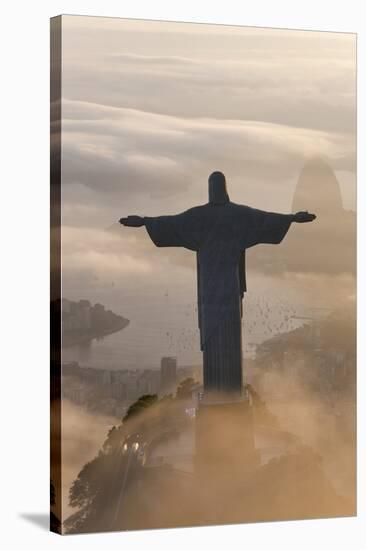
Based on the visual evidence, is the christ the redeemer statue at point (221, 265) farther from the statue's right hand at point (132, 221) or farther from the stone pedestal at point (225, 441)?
the statue's right hand at point (132, 221)

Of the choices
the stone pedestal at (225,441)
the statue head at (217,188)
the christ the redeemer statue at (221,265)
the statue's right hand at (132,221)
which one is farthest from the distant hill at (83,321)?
the statue head at (217,188)

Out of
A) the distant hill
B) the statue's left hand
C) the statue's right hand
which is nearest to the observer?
the distant hill

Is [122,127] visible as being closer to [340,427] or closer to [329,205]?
[329,205]

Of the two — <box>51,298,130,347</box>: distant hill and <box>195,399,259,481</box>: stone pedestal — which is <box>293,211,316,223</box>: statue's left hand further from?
<box>51,298,130,347</box>: distant hill

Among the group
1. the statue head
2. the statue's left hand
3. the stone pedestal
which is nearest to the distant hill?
the stone pedestal

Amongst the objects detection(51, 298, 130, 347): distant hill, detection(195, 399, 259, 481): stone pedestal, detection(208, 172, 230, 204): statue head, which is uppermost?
detection(208, 172, 230, 204): statue head

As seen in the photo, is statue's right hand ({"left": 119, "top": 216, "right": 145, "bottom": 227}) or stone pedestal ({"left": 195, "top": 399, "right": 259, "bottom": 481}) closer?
statue's right hand ({"left": 119, "top": 216, "right": 145, "bottom": 227})

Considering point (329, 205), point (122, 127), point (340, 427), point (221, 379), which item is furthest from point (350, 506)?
point (122, 127)

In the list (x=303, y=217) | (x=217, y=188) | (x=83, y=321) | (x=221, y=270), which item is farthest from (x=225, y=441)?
(x=217, y=188)
